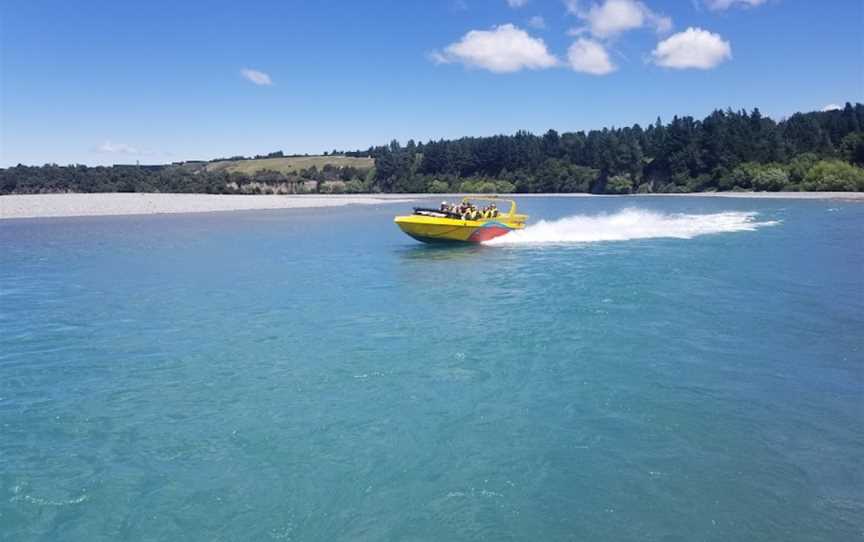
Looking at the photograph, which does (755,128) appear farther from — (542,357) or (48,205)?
(542,357)

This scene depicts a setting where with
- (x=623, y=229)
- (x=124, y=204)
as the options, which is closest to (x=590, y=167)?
(x=124, y=204)

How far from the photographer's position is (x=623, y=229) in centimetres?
3931

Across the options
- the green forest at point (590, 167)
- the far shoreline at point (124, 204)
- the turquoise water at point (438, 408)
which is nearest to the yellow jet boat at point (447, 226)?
the turquoise water at point (438, 408)

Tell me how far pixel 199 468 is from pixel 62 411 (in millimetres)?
3594

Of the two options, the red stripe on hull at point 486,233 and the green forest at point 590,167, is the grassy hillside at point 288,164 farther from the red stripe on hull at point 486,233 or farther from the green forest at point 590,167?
the red stripe on hull at point 486,233

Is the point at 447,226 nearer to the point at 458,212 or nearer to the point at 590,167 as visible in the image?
the point at 458,212

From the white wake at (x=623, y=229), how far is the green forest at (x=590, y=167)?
163ft

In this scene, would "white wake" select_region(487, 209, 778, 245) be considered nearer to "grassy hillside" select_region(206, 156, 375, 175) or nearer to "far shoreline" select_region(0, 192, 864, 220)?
"far shoreline" select_region(0, 192, 864, 220)

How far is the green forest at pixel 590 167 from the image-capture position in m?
97.0

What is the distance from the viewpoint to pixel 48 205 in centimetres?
6475

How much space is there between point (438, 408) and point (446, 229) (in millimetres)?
21623

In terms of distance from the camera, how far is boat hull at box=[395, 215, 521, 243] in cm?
3119

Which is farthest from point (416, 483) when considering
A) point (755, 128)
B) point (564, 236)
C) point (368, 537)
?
point (755, 128)

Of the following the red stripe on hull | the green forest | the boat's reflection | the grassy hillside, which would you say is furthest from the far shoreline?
the grassy hillside
